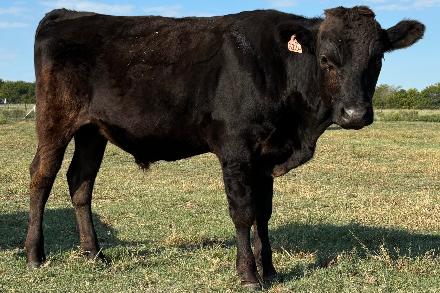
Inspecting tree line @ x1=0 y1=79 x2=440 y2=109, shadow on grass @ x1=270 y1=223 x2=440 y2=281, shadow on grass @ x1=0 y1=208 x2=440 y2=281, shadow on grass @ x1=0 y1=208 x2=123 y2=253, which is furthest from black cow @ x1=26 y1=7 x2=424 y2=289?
tree line @ x1=0 y1=79 x2=440 y2=109

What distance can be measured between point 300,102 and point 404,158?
15311 mm

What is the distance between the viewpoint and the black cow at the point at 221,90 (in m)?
5.86

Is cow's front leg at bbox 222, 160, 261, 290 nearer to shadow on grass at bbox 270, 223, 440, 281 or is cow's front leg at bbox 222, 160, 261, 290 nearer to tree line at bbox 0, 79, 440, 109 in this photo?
shadow on grass at bbox 270, 223, 440, 281

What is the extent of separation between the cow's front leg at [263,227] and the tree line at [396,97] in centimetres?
7484

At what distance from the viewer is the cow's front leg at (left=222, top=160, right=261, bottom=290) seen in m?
6.11

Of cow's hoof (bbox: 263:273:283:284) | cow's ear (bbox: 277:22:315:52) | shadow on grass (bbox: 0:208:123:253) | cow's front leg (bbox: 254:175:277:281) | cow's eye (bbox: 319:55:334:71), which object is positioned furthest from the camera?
shadow on grass (bbox: 0:208:123:253)

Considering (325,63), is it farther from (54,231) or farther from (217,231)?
(54,231)

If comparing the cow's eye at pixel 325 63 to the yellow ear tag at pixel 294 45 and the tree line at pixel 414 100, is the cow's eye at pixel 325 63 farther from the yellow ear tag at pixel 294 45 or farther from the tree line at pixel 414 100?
the tree line at pixel 414 100

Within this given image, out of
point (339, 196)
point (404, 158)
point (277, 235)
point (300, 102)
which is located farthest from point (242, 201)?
point (404, 158)

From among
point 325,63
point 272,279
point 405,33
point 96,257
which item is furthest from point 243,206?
point 405,33

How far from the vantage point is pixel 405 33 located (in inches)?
247

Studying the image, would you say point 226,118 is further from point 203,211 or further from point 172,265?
point 203,211

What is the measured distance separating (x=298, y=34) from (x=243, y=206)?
66.1 inches

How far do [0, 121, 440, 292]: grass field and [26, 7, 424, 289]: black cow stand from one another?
23.3 inches
